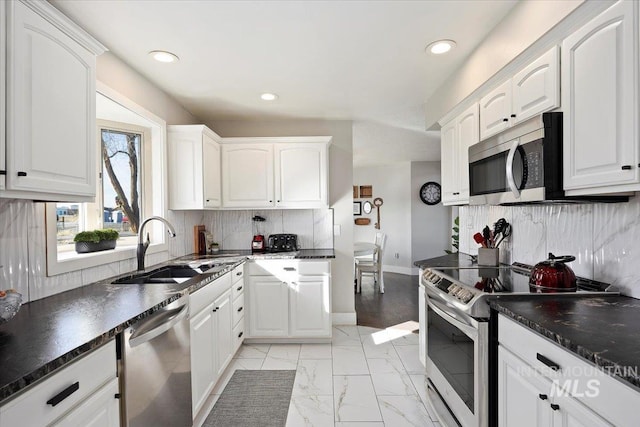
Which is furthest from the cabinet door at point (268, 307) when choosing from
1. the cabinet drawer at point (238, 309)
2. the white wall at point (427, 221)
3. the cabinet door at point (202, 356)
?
the white wall at point (427, 221)

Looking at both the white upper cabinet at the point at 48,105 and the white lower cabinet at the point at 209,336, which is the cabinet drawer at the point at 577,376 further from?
the white upper cabinet at the point at 48,105

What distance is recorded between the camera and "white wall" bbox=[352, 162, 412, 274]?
23.8ft

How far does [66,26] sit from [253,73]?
4.37 feet

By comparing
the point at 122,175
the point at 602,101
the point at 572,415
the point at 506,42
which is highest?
the point at 506,42

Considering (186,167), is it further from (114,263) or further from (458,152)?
(458,152)

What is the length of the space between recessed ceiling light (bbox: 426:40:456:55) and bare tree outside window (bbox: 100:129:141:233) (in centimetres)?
247

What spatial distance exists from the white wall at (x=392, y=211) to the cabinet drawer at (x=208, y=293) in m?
4.70

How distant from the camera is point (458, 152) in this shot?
2623mm

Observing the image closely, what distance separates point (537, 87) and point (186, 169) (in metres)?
2.79

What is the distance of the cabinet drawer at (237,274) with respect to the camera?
9.59ft

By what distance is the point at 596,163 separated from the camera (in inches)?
51.5

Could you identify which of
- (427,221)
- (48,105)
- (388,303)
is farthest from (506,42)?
(427,221)

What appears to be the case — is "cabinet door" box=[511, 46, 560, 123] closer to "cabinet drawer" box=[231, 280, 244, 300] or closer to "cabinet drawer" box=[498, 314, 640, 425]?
"cabinet drawer" box=[498, 314, 640, 425]

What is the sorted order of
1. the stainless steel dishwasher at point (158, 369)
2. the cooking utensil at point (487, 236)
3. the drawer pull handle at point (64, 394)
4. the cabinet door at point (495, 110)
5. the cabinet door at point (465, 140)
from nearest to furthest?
the drawer pull handle at point (64, 394) < the stainless steel dishwasher at point (158, 369) < the cabinet door at point (495, 110) < the cabinet door at point (465, 140) < the cooking utensil at point (487, 236)
